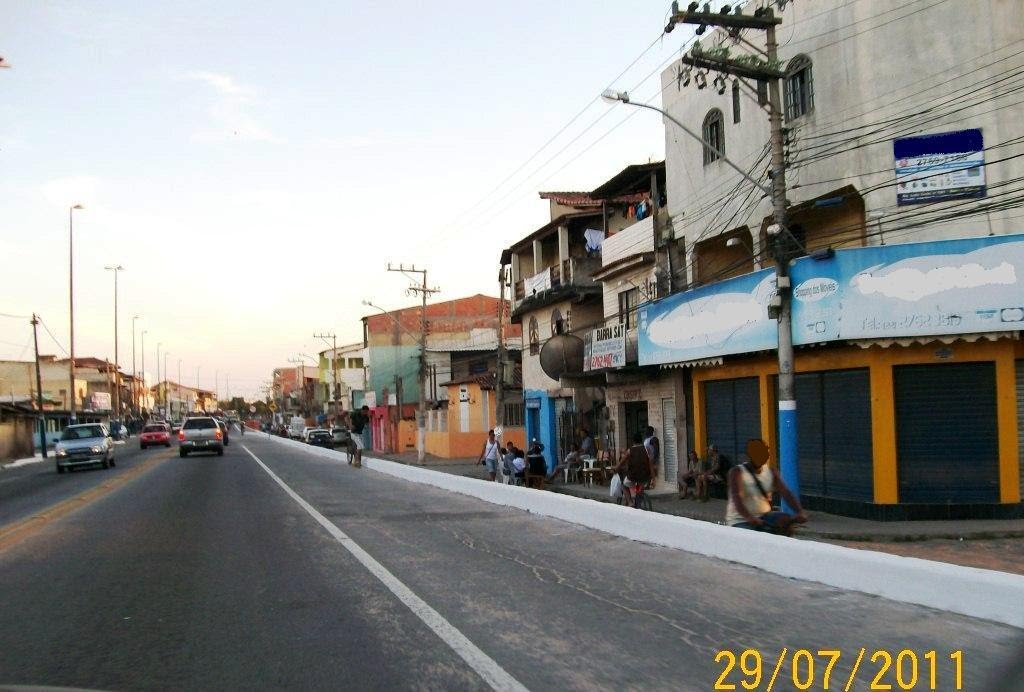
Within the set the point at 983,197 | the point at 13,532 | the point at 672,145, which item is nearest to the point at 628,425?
the point at 672,145

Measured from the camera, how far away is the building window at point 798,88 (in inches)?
792

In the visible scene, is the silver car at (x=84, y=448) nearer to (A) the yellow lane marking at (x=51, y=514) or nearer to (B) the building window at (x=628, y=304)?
(A) the yellow lane marking at (x=51, y=514)

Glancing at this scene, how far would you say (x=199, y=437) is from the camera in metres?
45.6

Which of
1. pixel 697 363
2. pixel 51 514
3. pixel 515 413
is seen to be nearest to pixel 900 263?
pixel 697 363

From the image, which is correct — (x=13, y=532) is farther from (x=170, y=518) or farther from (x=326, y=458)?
(x=326, y=458)

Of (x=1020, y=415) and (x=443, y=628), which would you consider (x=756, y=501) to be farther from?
(x=1020, y=415)

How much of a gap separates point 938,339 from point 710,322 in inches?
238

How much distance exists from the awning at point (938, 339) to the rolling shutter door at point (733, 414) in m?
4.81

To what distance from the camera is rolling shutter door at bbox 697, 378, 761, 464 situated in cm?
2234

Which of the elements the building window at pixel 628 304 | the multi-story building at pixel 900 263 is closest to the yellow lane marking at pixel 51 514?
the multi-story building at pixel 900 263

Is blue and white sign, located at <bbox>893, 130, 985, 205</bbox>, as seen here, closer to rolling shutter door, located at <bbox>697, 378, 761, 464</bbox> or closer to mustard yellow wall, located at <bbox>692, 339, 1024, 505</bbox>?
mustard yellow wall, located at <bbox>692, 339, 1024, 505</bbox>

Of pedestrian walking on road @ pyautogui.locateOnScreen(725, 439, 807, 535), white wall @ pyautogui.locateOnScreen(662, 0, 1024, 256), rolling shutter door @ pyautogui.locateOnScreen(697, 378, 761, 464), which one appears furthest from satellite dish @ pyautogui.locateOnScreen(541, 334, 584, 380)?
pedestrian walking on road @ pyautogui.locateOnScreen(725, 439, 807, 535)

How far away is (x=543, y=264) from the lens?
4028 centimetres

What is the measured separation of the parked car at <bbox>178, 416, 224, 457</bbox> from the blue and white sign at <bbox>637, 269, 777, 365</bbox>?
89.8 ft
